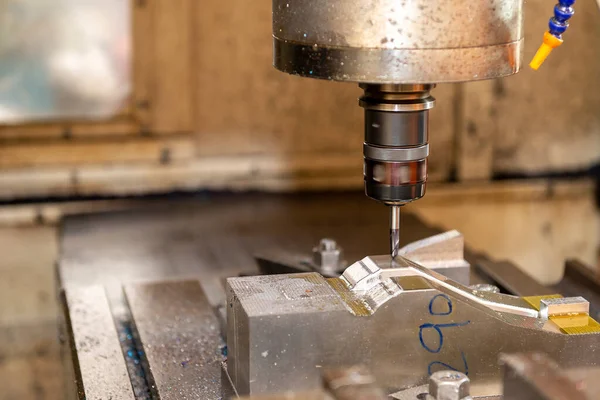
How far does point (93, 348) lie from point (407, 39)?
2.09 ft

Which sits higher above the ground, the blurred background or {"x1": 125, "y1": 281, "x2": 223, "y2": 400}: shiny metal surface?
the blurred background

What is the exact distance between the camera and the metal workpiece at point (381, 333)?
101 cm

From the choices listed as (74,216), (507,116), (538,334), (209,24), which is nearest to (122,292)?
(74,216)

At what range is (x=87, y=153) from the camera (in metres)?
2.22

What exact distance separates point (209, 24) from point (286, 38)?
1.16m

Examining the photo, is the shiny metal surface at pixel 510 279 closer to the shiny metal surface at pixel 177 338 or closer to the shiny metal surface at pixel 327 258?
the shiny metal surface at pixel 327 258

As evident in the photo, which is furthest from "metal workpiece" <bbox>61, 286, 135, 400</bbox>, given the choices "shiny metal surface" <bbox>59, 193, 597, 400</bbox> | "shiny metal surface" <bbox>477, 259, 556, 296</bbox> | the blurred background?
the blurred background

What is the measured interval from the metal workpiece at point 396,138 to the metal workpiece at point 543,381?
10.5 inches

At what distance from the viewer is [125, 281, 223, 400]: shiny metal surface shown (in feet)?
3.82

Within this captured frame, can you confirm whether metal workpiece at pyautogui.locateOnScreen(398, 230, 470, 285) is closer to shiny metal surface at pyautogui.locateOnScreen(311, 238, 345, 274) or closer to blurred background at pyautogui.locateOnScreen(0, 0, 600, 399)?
shiny metal surface at pyautogui.locateOnScreen(311, 238, 345, 274)

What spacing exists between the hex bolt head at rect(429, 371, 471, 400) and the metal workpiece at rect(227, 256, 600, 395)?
0.05 metres

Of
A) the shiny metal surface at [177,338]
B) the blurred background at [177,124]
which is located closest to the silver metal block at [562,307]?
the shiny metal surface at [177,338]

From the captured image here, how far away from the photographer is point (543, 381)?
0.82 m

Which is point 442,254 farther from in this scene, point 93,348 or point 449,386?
point 93,348
